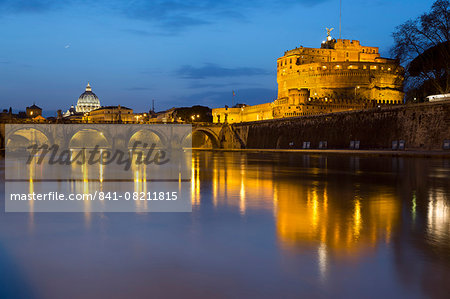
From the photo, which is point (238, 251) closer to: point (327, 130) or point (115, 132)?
point (327, 130)

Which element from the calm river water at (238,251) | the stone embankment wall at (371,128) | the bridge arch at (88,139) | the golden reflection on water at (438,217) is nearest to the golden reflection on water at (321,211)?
the calm river water at (238,251)

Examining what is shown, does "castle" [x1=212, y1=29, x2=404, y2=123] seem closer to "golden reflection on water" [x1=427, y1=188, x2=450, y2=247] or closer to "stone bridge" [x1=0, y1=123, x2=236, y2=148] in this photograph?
"stone bridge" [x1=0, y1=123, x2=236, y2=148]

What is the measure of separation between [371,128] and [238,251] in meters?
43.7

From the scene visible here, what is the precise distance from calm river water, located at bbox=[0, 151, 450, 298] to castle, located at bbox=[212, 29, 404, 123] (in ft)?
253

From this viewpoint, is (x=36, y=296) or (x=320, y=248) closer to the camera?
(x=36, y=296)

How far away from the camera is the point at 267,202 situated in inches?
495

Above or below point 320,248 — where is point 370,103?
above

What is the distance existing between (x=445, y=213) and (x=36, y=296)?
28.8ft

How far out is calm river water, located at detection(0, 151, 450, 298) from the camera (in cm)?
551

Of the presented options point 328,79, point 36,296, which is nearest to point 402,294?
point 36,296

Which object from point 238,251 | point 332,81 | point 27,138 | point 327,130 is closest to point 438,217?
point 238,251

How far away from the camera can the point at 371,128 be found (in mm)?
47938

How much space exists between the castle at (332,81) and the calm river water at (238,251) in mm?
77171

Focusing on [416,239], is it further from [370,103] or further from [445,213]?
[370,103]
